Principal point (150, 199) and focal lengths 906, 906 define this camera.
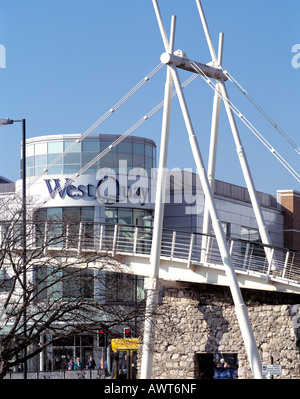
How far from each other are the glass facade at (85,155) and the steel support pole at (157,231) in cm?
2424

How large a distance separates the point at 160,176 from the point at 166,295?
461 cm

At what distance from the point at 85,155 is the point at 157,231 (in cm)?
2560

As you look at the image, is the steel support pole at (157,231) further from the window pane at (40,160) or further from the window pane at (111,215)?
the window pane at (40,160)

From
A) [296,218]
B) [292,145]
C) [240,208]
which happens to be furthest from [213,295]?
[296,218]

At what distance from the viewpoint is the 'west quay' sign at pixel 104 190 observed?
58344 millimetres

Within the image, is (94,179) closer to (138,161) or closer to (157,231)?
(138,161)

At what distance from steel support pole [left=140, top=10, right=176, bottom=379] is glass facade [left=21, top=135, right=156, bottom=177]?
2424cm

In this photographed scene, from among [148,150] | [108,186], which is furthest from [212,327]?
[148,150]

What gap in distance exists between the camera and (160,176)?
3438cm

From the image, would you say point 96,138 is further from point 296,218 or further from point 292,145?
point 292,145

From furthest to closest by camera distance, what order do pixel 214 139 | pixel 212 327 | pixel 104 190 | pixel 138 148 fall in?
pixel 138 148
pixel 104 190
pixel 214 139
pixel 212 327

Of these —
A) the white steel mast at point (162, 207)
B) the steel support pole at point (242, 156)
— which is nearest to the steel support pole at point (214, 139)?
the steel support pole at point (242, 156)

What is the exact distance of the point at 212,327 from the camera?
33375mm

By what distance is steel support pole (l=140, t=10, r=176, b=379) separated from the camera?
108 feet
